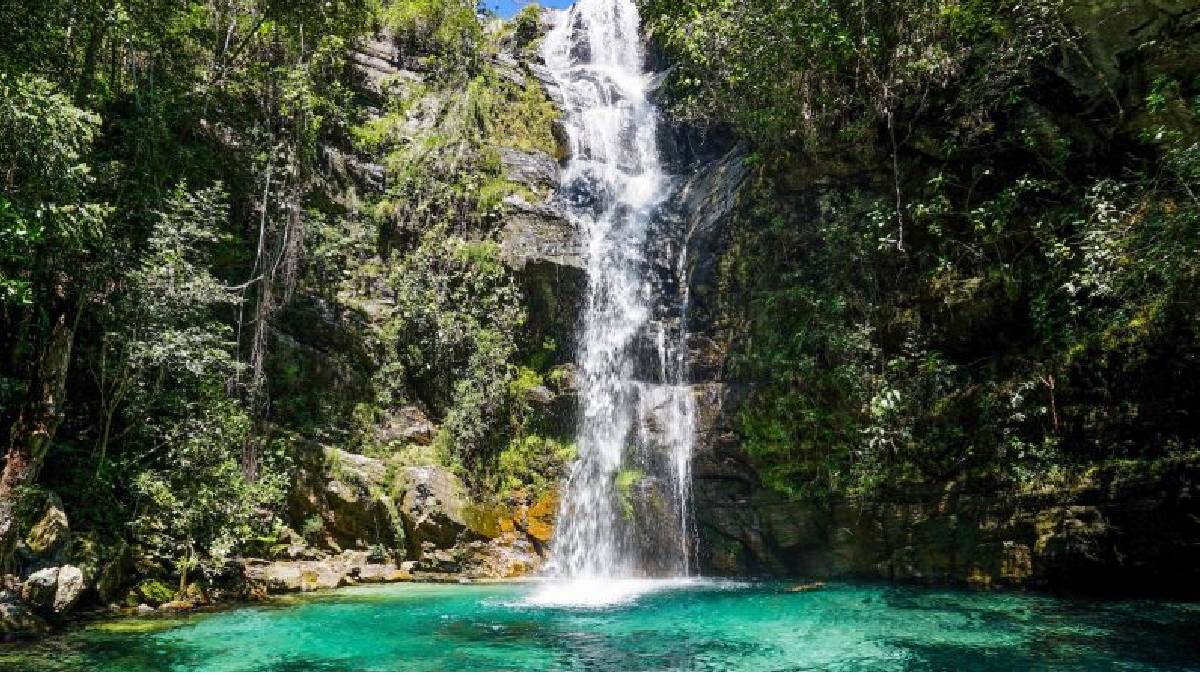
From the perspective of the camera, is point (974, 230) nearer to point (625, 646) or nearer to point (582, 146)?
point (625, 646)

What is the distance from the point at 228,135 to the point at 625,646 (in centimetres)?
1412

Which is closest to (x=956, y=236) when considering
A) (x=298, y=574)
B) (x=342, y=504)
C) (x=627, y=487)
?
(x=627, y=487)

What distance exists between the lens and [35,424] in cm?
878

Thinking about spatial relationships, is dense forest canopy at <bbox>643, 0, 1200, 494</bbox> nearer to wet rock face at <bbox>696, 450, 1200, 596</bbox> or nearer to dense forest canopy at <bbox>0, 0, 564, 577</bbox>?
Answer: wet rock face at <bbox>696, 450, 1200, 596</bbox>

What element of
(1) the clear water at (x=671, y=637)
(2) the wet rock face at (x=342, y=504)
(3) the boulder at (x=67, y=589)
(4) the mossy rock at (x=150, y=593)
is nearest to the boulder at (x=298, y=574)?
(2) the wet rock face at (x=342, y=504)

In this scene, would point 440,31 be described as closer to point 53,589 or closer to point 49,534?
point 49,534

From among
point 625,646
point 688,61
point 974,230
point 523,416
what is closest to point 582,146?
point 688,61

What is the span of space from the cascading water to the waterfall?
26 millimetres

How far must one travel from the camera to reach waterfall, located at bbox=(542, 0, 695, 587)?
14688 mm

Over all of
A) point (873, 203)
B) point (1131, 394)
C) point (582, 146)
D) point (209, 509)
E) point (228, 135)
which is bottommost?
point (209, 509)

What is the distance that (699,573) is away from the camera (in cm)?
1416

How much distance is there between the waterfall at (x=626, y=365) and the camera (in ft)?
48.2

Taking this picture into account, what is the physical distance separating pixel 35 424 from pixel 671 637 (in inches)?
330

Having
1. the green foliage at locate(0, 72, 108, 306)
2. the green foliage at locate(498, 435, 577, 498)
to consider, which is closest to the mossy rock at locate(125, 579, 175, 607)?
the green foliage at locate(0, 72, 108, 306)
